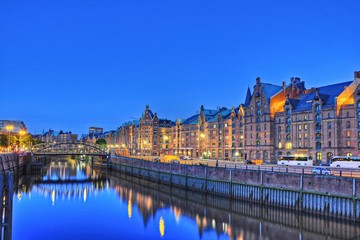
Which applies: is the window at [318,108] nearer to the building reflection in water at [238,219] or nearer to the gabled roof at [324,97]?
the gabled roof at [324,97]

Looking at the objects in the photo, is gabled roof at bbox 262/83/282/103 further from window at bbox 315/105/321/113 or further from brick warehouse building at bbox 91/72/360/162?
window at bbox 315/105/321/113

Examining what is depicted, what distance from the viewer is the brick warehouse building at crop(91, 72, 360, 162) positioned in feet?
262

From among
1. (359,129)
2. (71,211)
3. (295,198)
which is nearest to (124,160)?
(71,211)

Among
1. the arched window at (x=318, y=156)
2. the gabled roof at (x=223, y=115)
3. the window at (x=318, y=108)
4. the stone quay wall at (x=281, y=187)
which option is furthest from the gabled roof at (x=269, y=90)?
the stone quay wall at (x=281, y=187)

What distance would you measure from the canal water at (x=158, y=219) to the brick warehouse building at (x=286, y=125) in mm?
39380

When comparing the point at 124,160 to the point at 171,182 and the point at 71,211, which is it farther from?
the point at 71,211

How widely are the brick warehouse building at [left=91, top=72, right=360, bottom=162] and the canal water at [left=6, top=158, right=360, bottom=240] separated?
39.4 metres

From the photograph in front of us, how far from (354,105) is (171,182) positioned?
42.8m

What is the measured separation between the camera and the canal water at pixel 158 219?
36.5m

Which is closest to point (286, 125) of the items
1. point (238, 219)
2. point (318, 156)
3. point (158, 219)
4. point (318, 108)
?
point (318, 108)

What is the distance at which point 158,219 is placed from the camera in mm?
44938

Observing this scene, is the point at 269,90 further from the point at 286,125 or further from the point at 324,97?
the point at 324,97

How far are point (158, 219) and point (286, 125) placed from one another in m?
58.3

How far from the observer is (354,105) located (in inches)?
3024
